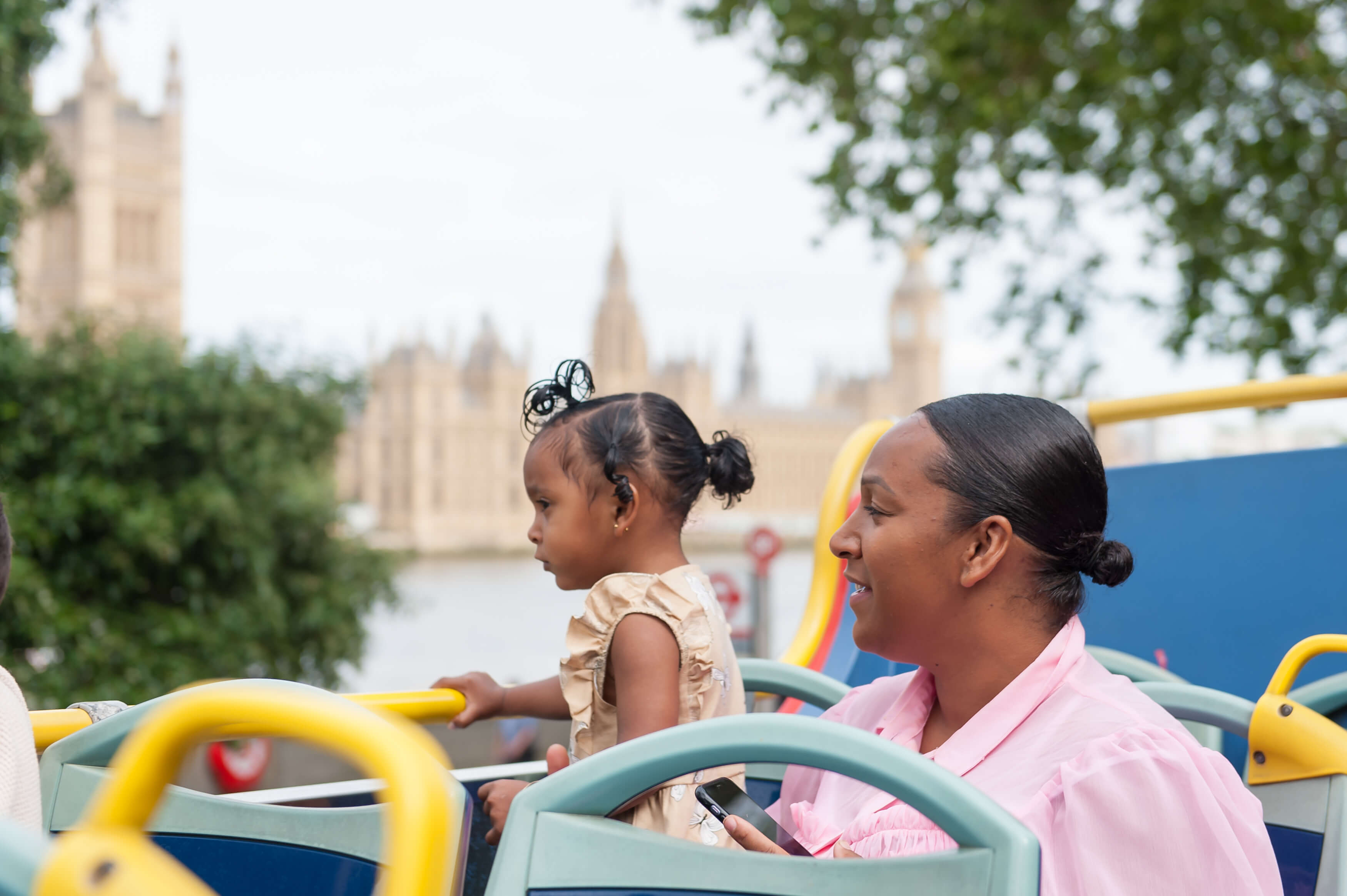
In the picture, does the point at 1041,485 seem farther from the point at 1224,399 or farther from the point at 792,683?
the point at 1224,399

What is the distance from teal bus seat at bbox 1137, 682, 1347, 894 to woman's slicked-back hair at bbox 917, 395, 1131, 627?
0.26 metres

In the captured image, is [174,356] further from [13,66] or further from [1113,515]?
[1113,515]

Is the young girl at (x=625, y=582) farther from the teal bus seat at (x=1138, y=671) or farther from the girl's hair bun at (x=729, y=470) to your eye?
the teal bus seat at (x=1138, y=671)

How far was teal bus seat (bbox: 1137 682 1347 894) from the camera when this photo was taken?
1342 mm

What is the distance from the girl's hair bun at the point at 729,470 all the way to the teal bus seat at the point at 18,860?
1381mm

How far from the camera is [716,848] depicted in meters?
0.93

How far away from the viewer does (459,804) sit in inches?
29.8

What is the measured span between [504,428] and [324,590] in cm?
6139

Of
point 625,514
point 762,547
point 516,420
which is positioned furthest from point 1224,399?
point 516,420

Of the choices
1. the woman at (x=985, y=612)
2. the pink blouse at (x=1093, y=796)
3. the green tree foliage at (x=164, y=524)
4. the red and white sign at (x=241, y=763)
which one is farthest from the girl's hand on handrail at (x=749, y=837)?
the red and white sign at (x=241, y=763)

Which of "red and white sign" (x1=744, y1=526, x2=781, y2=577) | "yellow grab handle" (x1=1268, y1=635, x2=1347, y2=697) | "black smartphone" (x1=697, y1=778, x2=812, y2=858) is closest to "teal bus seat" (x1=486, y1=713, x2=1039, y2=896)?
"black smartphone" (x1=697, y1=778, x2=812, y2=858)

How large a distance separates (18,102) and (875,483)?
5.46 metres

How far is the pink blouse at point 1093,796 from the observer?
38.3 inches

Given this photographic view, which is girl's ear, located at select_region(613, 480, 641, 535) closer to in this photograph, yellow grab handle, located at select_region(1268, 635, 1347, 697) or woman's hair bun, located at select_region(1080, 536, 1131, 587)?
woman's hair bun, located at select_region(1080, 536, 1131, 587)
